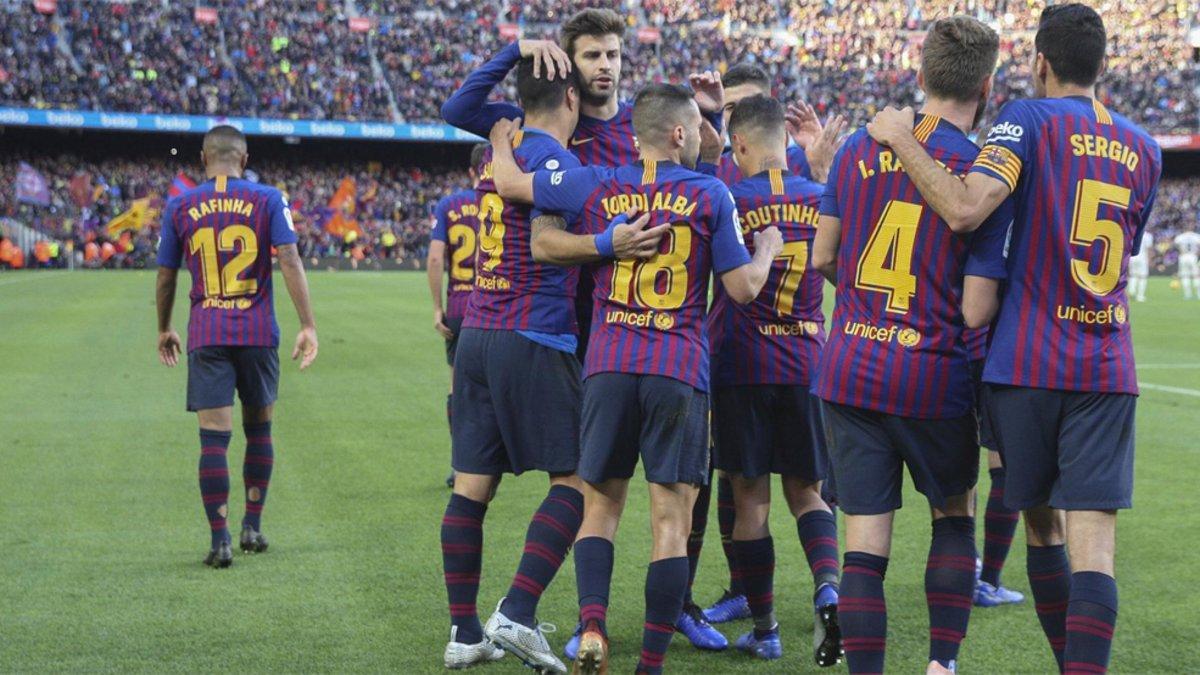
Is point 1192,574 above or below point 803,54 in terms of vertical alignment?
below

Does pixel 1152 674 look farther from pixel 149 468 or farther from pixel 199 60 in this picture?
pixel 199 60

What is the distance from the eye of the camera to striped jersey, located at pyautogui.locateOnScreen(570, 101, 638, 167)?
18.1 ft

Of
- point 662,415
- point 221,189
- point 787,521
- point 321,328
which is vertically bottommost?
point 321,328

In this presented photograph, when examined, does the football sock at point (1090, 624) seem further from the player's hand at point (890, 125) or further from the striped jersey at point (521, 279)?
the striped jersey at point (521, 279)

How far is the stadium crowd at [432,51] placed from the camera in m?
49.5

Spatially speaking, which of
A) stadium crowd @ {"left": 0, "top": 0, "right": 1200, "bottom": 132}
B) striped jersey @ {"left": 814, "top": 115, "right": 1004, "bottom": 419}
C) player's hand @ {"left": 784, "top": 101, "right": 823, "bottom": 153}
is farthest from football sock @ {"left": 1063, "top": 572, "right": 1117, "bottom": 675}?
stadium crowd @ {"left": 0, "top": 0, "right": 1200, "bottom": 132}

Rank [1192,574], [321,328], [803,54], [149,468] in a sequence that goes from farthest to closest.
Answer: [803,54]
[321,328]
[149,468]
[1192,574]

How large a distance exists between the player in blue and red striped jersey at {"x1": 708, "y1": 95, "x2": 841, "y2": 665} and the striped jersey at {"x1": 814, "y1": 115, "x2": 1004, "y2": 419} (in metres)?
1.08

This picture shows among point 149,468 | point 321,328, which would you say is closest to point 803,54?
point 321,328

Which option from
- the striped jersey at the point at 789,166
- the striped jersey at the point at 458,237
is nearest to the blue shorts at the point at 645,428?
the striped jersey at the point at 789,166

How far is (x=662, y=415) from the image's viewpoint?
184 inches

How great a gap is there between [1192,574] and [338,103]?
48420mm

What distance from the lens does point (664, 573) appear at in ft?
15.3

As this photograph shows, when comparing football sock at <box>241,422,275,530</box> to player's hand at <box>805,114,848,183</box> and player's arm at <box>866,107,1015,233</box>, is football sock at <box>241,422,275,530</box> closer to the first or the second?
player's hand at <box>805,114,848,183</box>
